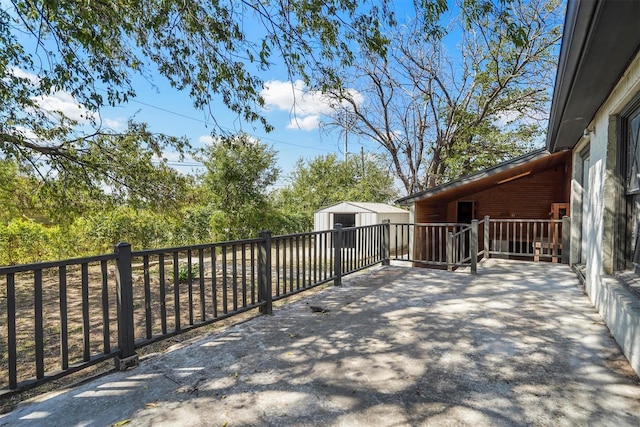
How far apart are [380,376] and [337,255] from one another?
9.15 feet

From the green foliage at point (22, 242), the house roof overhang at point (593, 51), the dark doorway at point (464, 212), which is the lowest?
the green foliage at point (22, 242)

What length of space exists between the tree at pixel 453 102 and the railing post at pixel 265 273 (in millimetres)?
9243

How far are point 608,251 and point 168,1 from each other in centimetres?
515

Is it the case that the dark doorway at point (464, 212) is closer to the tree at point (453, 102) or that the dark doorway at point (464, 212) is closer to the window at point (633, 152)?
the tree at point (453, 102)

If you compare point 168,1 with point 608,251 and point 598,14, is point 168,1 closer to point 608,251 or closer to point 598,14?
point 598,14

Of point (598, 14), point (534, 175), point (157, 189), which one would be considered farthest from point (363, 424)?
point (534, 175)

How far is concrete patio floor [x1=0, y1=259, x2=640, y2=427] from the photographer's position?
1906 mm

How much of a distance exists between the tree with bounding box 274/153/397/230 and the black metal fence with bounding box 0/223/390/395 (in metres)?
15.1

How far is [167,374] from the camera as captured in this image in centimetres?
243

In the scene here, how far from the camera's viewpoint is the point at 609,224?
339 centimetres

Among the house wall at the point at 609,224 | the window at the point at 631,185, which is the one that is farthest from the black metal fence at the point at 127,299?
the window at the point at 631,185

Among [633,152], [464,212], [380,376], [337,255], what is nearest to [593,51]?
[633,152]

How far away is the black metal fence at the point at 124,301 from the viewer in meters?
2.12

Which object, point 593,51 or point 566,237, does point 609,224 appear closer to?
point 593,51
